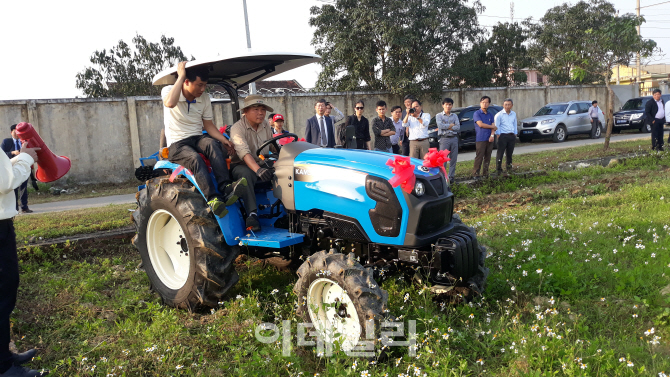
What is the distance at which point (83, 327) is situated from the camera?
14.4 ft

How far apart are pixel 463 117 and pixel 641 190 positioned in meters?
11.2

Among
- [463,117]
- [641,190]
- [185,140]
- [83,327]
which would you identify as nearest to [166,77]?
[185,140]

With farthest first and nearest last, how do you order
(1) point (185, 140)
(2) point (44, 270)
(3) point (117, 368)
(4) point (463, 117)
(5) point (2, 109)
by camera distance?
(4) point (463, 117) < (5) point (2, 109) < (2) point (44, 270) < (1) point (185, 140) < (3) point (117, 368)

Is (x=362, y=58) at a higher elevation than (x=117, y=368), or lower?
higher

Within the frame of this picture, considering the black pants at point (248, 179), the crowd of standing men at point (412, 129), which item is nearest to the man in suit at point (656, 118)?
the crowd of standing men at point (412, 129)

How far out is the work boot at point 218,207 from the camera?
4316 millimetres

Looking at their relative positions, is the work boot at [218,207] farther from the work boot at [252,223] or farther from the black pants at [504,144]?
the black pants at [504,144]

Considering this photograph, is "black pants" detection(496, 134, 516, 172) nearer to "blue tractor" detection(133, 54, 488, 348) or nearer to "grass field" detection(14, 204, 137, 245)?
"blue tractor" detection(133, 54, 488, 348)

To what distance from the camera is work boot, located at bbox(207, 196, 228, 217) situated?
4.32m

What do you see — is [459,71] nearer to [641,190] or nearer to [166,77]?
[641,190]

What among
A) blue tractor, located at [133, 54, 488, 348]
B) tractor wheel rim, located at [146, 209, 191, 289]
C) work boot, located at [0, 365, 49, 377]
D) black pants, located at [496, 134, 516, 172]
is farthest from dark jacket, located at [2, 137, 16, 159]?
black pants, located at [496, 134, 516, 172]

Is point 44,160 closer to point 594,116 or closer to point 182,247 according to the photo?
point 182,247

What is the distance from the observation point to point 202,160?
4.70 m

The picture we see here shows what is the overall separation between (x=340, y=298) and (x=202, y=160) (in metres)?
1.90
